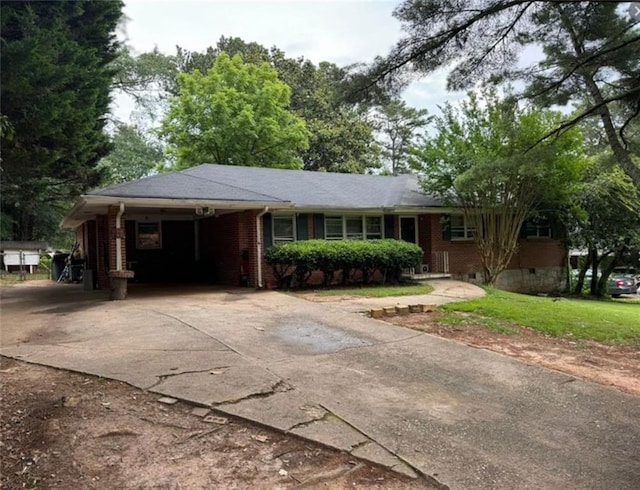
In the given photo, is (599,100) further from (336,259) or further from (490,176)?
(336,259)

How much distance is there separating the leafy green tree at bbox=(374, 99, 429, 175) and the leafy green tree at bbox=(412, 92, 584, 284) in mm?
23735

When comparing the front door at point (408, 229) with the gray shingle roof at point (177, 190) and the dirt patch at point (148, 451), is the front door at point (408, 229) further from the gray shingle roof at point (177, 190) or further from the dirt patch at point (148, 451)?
the dirt patch at point (148, 451)

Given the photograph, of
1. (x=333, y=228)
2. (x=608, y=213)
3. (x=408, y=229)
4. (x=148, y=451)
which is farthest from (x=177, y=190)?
(x=608, y=213)

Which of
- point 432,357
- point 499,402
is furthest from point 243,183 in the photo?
point 499,402

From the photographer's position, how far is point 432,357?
638 centimetres

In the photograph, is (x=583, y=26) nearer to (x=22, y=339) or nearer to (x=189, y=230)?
(x=22, y=339)

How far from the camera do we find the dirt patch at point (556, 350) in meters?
6.00

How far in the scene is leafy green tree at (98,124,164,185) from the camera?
3688 centimetres

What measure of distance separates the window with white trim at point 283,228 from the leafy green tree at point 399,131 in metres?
26.5

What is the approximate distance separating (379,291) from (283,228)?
3.80m

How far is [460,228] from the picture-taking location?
58.6ft

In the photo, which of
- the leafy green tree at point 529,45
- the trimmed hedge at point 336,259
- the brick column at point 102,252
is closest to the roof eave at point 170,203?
the brick column at point 102,252

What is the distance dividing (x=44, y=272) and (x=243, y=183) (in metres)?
19.3

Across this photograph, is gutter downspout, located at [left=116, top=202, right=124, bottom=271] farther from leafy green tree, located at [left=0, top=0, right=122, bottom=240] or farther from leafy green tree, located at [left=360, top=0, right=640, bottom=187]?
leafy green tree, located at [left=360, top=0, right=640, bottom=187]
